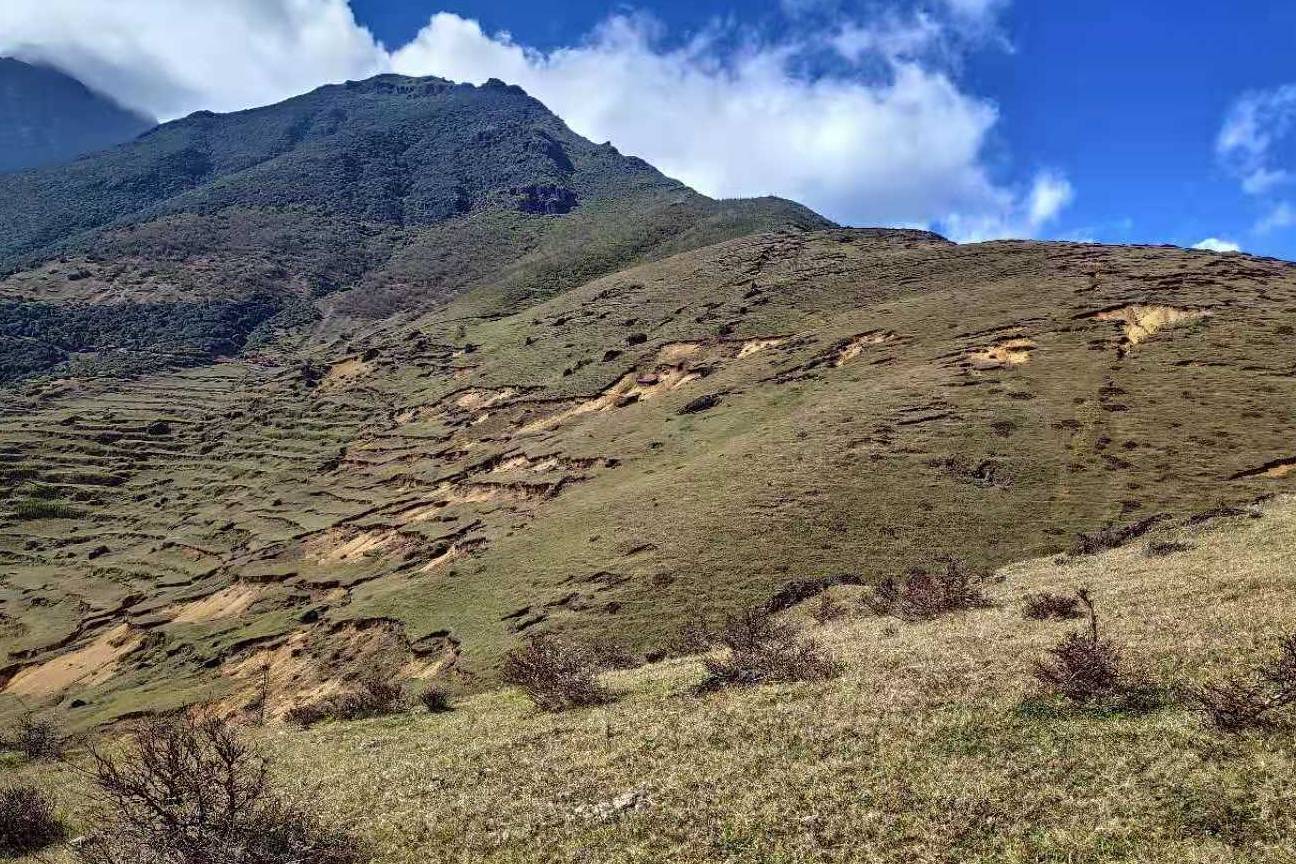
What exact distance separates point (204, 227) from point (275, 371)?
9018 centimetres

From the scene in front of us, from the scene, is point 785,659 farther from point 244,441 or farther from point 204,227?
point 204,227

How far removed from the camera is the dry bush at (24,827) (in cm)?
1314

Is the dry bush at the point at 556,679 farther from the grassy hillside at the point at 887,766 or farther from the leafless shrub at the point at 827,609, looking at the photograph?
the leafless shrub at the point at 827,609

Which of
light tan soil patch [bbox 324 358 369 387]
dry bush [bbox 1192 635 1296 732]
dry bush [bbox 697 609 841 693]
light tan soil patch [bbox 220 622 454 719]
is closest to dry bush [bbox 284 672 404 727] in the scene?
light tan soil patch [bbox 220 622 454 719]

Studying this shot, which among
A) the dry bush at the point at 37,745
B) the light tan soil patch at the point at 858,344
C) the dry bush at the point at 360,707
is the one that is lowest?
the dry bush at the point at 37,745

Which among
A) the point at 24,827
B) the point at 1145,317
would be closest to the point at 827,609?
the point at 24,827

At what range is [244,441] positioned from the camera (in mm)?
103250

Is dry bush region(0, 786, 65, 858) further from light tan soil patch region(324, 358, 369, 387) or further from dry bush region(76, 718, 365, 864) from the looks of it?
light tan soil patch region(324, 358, 369, 387)

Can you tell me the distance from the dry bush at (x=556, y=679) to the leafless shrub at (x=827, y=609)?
32.8 feet

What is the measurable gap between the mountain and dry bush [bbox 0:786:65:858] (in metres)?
16.7

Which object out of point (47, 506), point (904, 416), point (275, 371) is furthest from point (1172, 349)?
point (275, 371)

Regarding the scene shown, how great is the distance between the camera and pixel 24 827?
1345cm

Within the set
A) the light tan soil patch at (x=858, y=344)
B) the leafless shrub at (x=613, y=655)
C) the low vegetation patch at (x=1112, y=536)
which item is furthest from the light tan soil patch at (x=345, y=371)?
the low vegetation patch at (x=1112, y=536)

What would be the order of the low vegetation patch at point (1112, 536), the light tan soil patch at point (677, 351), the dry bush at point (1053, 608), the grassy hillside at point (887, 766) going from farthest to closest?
the light tan soil patch at point (677, 351)
the low vegetation patch at point (1112, 536)
the dry bush at point (1053, 608)
the grassy hillside at point (887, 766)
